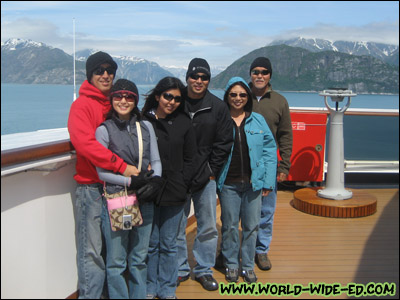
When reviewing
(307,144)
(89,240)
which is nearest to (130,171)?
(89,240)

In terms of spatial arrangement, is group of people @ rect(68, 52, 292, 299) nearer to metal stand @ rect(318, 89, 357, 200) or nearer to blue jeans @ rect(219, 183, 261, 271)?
blue jeans @ rect(219, 183, 261, 271)

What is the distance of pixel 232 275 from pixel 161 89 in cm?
138

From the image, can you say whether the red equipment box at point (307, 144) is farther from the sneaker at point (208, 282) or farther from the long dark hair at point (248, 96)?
the sneaker at point (208, 282)

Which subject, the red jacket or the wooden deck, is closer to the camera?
the red jacket

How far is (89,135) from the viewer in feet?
7.19

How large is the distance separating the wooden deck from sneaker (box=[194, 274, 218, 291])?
0.03 m

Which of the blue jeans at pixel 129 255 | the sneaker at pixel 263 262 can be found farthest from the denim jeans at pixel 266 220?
the blue jeans at pixel 129 255

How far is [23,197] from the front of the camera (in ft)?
7.06

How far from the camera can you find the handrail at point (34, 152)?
1.96 metres

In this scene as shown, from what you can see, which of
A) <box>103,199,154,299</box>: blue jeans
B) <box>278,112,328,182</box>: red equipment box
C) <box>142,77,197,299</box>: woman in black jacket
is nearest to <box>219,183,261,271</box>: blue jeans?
<box>142,77,197,299</box>: woman in black jacket

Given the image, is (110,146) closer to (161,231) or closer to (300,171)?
(161,231)

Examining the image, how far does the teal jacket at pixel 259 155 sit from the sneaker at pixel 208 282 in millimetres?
604

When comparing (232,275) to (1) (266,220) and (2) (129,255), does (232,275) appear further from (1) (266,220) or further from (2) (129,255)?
(2) (129,255)

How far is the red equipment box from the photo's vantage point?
5730 mm
